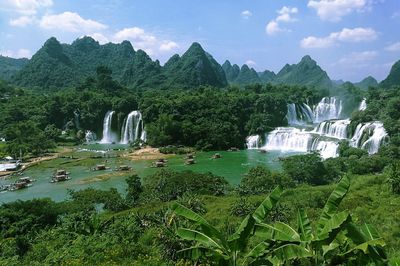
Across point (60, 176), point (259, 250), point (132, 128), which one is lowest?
point (60, 176)

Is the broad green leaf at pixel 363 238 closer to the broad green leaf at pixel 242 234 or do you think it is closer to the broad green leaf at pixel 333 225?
the broad green leaf at pixel 333 225

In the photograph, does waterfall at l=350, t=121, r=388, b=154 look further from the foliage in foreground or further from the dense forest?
the foliage in foreground

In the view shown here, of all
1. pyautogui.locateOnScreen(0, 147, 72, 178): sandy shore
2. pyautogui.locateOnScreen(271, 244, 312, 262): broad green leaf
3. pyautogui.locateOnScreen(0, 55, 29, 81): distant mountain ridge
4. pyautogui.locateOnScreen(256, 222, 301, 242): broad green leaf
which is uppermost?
pyautogui.locateOnScreen(0, 55, 29, 81): distant mountain ridge

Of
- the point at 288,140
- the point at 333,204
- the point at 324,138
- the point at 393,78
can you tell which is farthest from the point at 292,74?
the point at 333,204

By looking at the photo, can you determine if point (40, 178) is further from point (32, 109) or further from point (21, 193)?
point (32, 109)

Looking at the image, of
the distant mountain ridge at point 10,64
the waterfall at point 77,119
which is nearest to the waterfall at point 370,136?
the waterfall at point 77,119

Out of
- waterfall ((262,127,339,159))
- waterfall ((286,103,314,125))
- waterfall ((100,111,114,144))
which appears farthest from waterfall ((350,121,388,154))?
waterfall ((100,111,114,144))

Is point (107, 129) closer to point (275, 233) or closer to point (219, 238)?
point (219, 238)
